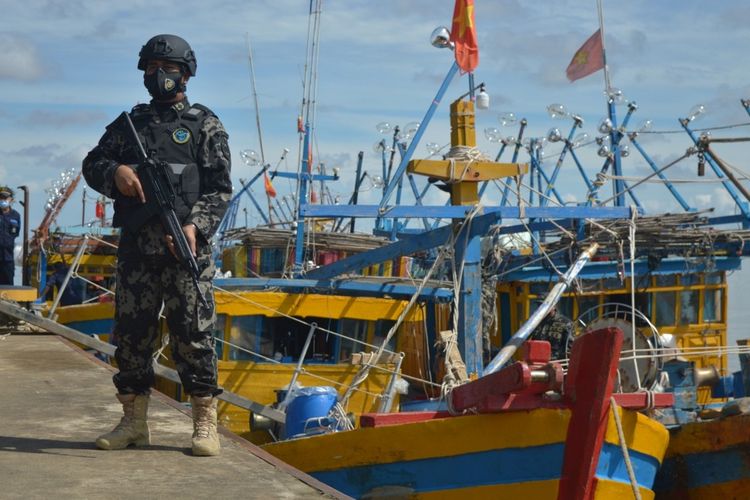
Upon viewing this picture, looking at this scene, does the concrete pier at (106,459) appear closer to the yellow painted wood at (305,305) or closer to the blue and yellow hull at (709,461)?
the blue and yellow hull at (709,461)

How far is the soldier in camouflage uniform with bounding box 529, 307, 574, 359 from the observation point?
11227mm

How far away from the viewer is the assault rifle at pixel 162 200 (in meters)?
4.70

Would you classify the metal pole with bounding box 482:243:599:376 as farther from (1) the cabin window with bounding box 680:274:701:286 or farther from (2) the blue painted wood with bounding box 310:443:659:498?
(1) the cabin window with bounding box 680:274:701:286

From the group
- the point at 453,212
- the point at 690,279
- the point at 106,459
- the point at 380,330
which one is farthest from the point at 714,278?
the point at 106,459

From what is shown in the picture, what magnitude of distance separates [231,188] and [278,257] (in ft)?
44.6

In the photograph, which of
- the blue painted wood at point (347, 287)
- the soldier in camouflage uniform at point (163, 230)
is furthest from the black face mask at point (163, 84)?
the blue painted wood at point (347, 287)

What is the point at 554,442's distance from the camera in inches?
231

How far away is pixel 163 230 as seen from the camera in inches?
188

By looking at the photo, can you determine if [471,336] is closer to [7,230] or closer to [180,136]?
[180,136]

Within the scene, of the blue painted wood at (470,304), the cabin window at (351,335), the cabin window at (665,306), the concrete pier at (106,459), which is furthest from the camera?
the cabin window at (665,306)

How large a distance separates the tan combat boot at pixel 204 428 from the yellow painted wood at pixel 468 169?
4.63 m

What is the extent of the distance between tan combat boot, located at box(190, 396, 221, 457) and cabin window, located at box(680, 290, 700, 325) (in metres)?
9.40

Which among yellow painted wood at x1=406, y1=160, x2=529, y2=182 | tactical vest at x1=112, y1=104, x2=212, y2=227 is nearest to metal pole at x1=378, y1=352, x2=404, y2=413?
yellow painted wood at x1=406, y1=160, x2=529, y2=182

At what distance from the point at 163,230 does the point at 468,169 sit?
4.89 meters
